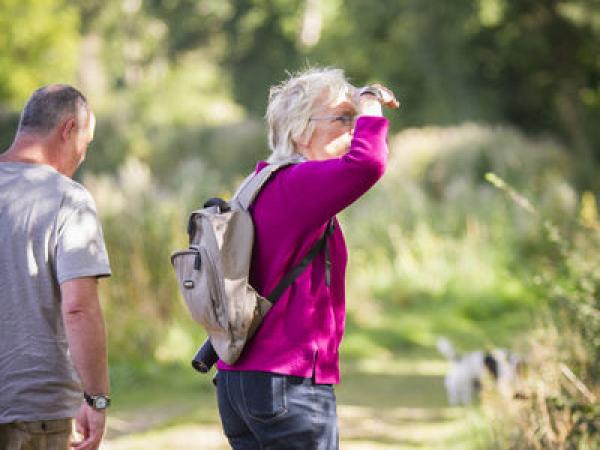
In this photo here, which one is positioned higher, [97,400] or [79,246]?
[79,246]

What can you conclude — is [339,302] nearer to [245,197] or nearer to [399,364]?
[245,197]

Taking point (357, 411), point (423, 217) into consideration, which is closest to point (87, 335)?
point (357, 411)

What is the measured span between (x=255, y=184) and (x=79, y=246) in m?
0.52

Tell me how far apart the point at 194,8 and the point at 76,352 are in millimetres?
42783

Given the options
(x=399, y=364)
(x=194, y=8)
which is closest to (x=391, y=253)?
(x=399, y=364)

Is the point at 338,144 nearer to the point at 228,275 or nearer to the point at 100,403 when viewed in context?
the point at 228,275

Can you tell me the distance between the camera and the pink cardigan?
3.23 metres

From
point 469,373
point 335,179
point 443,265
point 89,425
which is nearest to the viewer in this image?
point 335,179

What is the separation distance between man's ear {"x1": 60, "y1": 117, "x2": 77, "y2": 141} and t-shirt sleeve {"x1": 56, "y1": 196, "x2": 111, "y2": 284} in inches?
8.7

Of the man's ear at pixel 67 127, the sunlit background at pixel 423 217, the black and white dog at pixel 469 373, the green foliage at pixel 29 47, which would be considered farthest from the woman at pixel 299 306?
the green foliage at pixel 29 47

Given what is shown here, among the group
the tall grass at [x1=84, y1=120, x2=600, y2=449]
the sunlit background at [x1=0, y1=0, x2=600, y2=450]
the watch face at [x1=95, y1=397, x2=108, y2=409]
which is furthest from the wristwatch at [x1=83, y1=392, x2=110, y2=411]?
the tall grass at [x1=84, y1=120, x2=600, y2=449]

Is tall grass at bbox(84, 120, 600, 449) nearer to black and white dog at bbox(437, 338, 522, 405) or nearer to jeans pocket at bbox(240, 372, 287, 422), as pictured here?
black and white dog at bbox(437, 338, 522, 405)

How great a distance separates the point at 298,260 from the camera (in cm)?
335

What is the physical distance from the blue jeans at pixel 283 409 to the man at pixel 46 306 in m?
0.41
